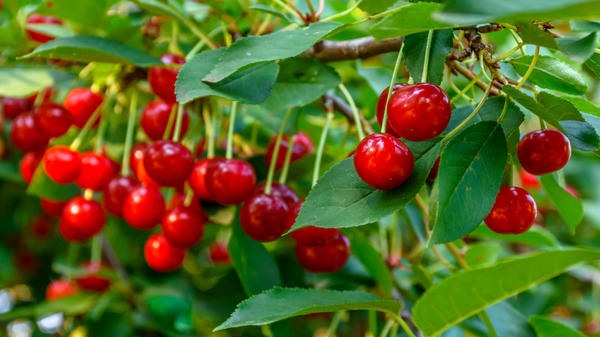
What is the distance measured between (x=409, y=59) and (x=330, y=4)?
83cm

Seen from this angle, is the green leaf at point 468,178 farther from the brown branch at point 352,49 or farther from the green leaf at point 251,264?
the green leaf at point 251,264

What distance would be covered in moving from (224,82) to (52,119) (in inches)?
21.8

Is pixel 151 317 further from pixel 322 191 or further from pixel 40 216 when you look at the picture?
pixel 322 191

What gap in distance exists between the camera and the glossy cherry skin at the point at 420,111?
0.60 m

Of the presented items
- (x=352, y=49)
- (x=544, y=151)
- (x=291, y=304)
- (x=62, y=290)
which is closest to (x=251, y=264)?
(x=291, y=304)

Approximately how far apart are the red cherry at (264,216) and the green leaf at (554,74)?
0.41m

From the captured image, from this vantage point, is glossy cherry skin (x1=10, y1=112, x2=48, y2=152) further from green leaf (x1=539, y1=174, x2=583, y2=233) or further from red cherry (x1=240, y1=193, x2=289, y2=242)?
green leaf (x1=539, y1=174, x2=583, y2=233)

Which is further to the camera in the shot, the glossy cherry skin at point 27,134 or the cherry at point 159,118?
the glossy cherry skin at point 27,134

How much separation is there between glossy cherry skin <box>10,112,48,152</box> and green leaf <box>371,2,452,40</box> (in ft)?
2.96

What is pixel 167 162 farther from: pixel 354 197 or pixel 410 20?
pixel 410 20

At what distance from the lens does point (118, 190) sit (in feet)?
3.59

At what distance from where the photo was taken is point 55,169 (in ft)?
3.55

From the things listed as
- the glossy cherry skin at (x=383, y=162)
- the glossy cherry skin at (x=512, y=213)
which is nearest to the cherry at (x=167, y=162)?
the glossy cherry skin at (x=383, y=162)

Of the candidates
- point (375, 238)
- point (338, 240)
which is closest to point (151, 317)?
point (375, 238)
